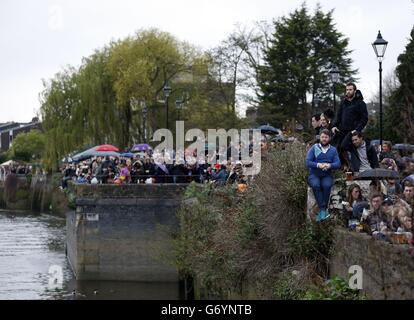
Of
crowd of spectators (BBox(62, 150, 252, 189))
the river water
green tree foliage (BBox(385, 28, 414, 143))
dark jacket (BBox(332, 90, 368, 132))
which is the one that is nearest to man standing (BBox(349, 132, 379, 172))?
dark jacket (BBox(332, 90, 368, 132))

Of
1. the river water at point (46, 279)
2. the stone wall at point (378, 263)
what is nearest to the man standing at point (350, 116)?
the stone wall at point (378, 263)

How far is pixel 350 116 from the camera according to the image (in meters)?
15.6

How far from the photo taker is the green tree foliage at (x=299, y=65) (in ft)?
143

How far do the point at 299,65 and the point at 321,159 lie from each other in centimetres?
2998

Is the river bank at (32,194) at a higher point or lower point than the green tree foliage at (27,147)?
lower

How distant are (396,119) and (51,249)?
16420 millimetres

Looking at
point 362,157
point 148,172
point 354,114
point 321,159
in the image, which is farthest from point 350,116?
point 148,172

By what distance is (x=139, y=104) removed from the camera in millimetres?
53750

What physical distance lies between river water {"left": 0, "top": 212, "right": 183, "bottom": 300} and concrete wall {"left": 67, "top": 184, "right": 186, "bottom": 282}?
0.61 metres

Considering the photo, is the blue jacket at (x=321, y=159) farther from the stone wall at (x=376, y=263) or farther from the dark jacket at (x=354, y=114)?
the dark jacket at (x=354, y=114)

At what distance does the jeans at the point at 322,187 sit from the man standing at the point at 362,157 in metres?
1.49

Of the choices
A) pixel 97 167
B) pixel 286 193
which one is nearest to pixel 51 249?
pixel 97 167
